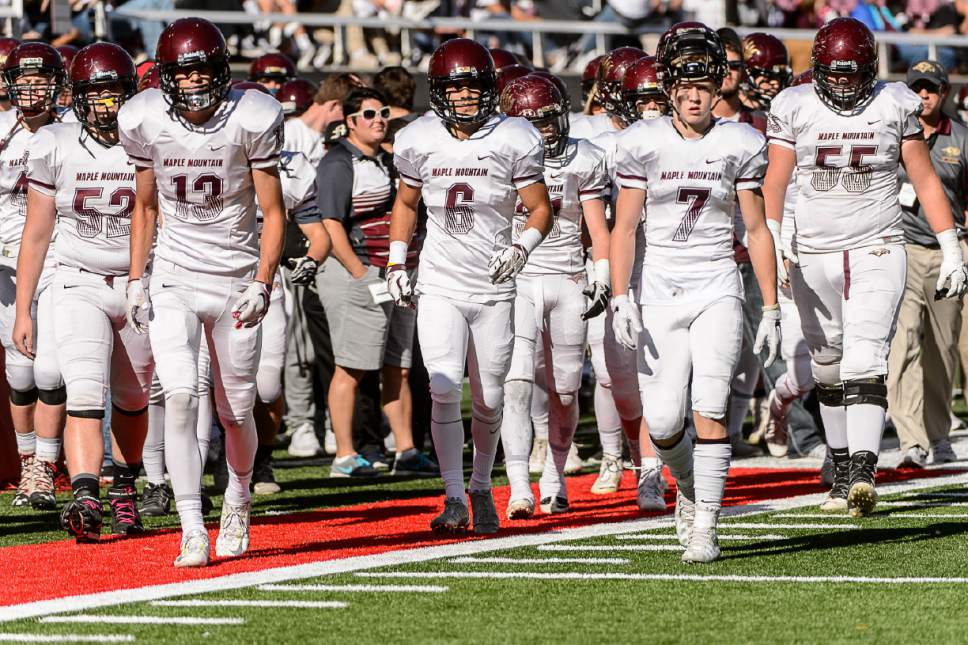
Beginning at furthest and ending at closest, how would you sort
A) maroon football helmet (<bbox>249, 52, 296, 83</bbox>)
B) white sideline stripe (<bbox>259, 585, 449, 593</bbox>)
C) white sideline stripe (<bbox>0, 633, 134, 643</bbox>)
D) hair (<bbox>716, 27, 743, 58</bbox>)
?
1. maroon football helmet (<bbox>249, 52, 296, 83</bbox>)
2. hair (<bbox>716, 27, 743, 58</bbox>)
3. white sideline stripe (<bbox>259, 585, 449, 593</bbox>)
4. white sideline stripe (<bbox>0, 633, 134, 643</bbox>)

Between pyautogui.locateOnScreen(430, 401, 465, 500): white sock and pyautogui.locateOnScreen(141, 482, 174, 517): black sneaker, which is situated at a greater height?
pyautogui.locateOnScreen(430, 401, 465, 500): white sock

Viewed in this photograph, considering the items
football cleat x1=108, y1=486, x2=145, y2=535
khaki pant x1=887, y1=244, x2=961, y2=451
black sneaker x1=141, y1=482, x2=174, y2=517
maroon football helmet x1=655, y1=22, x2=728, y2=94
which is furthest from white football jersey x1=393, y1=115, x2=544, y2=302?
khaki pant x1=887, y1=244, x2=961, y2=451

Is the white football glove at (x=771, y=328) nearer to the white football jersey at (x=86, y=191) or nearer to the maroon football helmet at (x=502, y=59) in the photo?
the white football jersey at (x=86, y=191)

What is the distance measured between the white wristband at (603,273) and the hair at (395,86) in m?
3.31

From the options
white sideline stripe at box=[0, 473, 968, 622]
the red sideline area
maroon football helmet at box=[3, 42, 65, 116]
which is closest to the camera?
white sideline stripe at box=[0, 473, 968, 622]

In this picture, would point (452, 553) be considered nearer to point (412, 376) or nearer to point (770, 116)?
point (770, 116)

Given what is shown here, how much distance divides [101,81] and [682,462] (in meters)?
2.85

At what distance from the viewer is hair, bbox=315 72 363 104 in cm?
1089

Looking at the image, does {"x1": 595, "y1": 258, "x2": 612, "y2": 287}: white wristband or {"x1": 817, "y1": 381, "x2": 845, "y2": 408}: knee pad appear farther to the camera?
{"x1": 817, "y1": 381, "x2": 845, "y2": 408}: knee pad

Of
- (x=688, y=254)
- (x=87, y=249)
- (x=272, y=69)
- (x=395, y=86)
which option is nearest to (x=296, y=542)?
(x=87, y=249)

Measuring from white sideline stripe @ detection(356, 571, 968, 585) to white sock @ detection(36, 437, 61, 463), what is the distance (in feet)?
9.26

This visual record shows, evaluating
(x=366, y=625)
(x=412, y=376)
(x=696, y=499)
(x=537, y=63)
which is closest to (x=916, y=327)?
(x=412, y=376)

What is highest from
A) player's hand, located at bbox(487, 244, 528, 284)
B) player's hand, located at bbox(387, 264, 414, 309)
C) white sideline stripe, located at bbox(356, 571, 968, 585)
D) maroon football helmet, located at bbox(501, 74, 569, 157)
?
maroon football helmet, located at bbox(501, 74, 569, 157)

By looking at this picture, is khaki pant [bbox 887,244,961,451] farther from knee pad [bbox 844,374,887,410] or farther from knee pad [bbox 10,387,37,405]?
knee pad [bbox 10,387,37,405]
